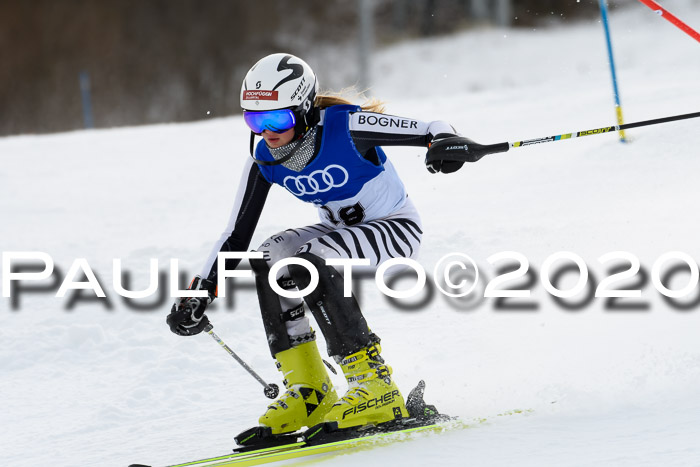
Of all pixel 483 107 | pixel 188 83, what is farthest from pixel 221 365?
pixel 188 83

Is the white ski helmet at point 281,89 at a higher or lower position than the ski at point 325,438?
higher

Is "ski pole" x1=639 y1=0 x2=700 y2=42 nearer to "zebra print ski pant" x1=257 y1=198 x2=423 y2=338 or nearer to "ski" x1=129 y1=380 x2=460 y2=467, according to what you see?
"zebra print ski pant" x1=257 y1=198 x2=423 y2=338

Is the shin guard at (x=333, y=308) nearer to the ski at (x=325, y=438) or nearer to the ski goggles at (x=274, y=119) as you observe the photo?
the ski at (x=325, y=438)

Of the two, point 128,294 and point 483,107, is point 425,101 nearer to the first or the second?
point 483,107

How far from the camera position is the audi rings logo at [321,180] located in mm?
3457

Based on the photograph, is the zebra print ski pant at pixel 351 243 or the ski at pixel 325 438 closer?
the ski at pixel 325 438

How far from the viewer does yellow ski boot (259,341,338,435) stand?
11.4 feet

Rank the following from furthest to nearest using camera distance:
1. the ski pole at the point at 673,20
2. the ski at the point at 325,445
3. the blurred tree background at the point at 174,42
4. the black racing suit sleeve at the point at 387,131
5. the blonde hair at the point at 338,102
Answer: the blurred tree background at the point at 174,42 → the ski pole at the point at 673,20 → the blonde hair at the point at 338,102 → the black racing suit sleeve at the point at 387,131 → the ski at the point at 325,445

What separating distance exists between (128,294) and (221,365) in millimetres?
1039

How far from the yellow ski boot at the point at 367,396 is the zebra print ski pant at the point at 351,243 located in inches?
12.7
